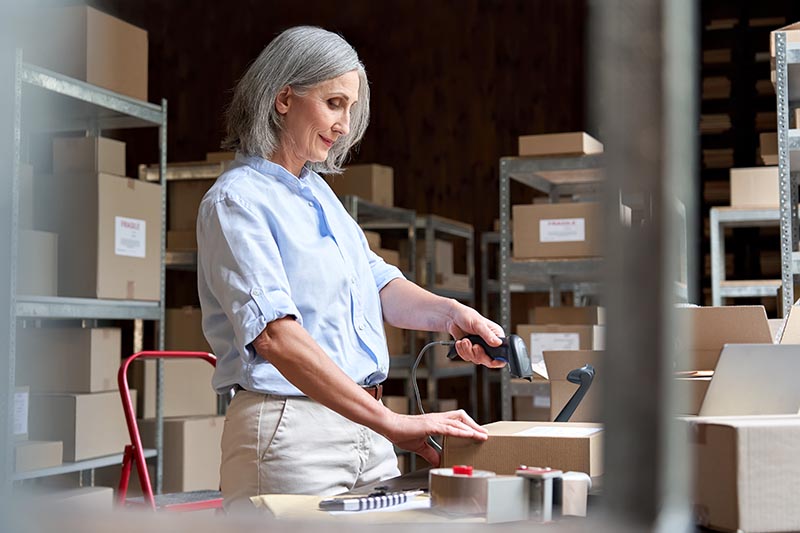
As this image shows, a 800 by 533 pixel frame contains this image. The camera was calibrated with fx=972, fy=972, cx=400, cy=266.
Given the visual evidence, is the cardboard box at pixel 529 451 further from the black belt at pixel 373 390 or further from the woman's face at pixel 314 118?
the woman's face at pixel 314 118

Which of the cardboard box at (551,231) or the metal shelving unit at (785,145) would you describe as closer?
the metal shelving unit at (785,145)

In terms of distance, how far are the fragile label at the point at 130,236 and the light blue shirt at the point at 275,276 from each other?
2044 mm

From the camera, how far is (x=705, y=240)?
6.29 m

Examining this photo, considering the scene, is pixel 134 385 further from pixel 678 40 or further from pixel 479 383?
pixel 678 40

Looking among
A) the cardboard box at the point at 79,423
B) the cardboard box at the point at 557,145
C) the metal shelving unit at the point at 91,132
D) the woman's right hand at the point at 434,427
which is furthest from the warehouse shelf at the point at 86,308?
the woman's right hand at the point at 434,427

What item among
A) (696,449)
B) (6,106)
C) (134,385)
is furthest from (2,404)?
(134,385)

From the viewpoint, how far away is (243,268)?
60.1 inches

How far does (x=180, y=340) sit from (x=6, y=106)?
4516 mm

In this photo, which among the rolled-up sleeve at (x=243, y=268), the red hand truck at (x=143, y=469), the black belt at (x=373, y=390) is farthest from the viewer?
the red hand truck at (x=143, y=469)

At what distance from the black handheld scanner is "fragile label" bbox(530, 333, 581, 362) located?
8.21 feet

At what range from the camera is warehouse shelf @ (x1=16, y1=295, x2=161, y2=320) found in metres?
3.34

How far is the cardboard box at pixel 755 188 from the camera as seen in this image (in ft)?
13.6

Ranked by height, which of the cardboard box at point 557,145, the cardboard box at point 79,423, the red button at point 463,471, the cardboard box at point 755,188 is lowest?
the cardboard box at point 79,423

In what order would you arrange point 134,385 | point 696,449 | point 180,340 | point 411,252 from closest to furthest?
point 696,449, point 134,385, point 180,340, point 411,252
